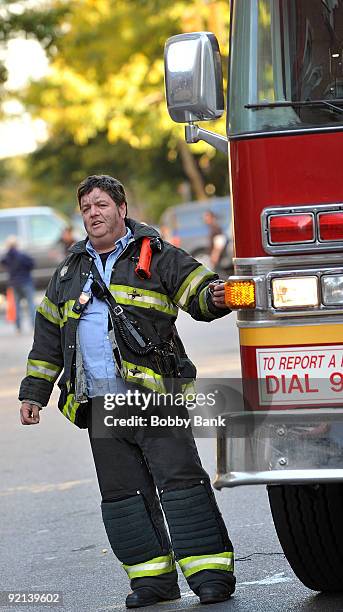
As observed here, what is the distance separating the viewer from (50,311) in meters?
5.97

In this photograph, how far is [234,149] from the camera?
16.7ft

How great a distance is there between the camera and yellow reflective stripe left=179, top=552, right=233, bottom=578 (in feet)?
18.8

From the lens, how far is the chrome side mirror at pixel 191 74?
5.17m

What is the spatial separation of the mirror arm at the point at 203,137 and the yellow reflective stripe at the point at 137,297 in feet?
2.09

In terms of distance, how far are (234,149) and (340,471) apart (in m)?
1.22

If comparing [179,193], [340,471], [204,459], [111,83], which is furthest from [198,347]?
[179,193]

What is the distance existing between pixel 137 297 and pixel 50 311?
1.40ft

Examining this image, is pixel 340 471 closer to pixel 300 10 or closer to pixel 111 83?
pixel 300 10

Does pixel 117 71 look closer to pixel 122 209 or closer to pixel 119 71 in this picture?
pixel 119 71

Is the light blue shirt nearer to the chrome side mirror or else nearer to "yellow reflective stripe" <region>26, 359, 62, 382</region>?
"yellow reflective stripe" <region>26, 359, 62, 382</region>

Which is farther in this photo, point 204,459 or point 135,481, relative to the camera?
point 204,459

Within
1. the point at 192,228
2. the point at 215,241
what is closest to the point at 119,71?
the point at 192,228

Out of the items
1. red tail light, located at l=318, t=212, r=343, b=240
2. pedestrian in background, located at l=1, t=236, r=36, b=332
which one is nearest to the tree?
pedestrian in background, located at l=1, t=236, r=36, b=332

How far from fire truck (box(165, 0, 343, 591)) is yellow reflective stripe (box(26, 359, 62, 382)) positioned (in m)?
1.04
